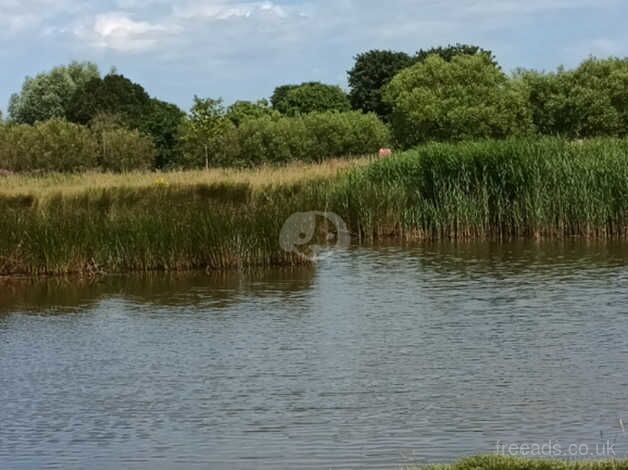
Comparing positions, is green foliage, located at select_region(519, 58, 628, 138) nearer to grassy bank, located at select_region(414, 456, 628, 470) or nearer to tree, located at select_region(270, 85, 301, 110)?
tree, located at select_region(270, 85, 301, 110)

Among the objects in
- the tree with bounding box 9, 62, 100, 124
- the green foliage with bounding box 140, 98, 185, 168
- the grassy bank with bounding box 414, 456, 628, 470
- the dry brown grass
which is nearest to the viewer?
the grassy bank with bounding box 414, 456, 628, 470

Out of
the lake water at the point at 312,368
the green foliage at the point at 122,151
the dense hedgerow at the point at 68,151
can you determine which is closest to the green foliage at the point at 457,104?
the green foliage at the point at 122,151

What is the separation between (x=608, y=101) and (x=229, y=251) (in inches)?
1043

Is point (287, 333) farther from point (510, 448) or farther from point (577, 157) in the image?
point (577, 157)

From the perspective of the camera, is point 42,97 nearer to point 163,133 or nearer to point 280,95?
point 280,95

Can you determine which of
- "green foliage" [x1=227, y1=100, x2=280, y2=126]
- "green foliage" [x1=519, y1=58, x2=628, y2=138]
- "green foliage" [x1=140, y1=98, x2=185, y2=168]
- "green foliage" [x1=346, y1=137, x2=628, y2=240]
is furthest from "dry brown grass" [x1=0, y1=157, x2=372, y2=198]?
"green foliage" [x1=227, y1=100, x2=280, y2=126]

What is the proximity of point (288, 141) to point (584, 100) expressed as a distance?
1144 cm

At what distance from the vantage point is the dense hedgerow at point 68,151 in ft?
125

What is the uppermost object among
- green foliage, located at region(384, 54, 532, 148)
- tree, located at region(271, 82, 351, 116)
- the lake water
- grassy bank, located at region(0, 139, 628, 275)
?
tree, located at region(271, 82, 351, 116)

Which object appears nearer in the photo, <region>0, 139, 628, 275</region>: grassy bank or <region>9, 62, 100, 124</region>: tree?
<region>0, 139, 628, 275</region>: grassy bank

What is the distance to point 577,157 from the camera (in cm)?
2102

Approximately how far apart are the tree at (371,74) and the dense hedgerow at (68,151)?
24151 mm

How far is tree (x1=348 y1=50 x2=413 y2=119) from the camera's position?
61.2 m

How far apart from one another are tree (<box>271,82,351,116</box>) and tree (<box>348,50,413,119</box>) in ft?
7.28
